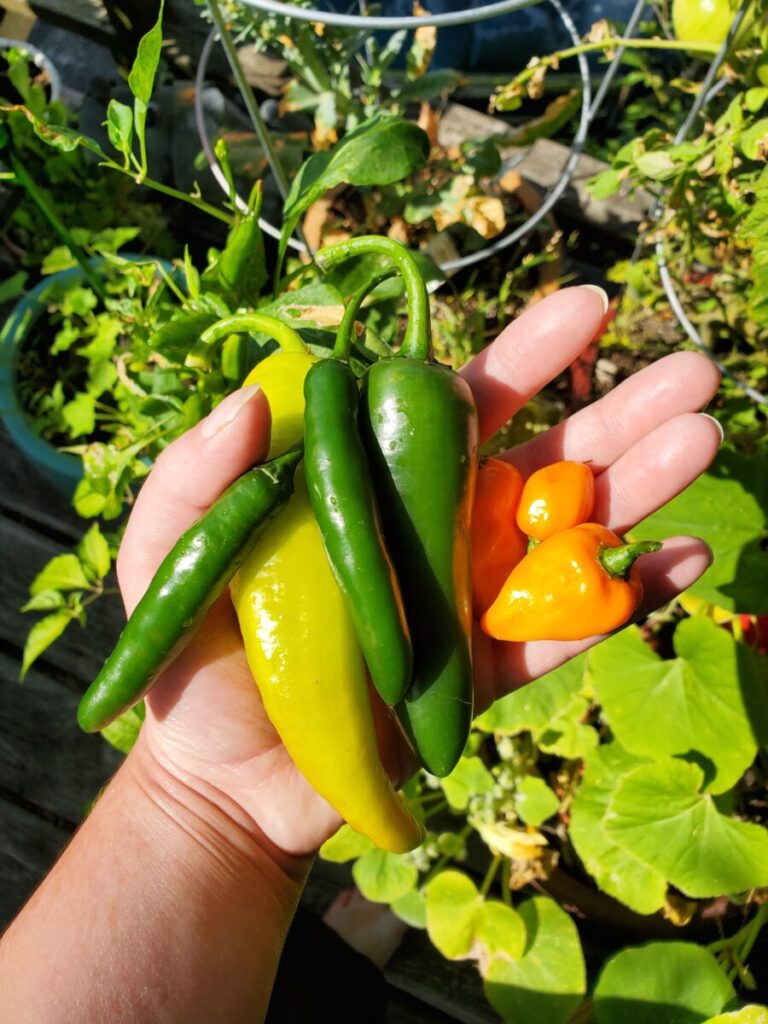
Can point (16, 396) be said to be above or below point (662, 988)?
above

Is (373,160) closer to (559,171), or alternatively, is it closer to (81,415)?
(81,415)

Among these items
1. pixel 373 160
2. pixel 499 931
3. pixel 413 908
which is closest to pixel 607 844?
pixel 499 931

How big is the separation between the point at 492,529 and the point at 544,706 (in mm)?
479

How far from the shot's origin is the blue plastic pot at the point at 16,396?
2068 millimetres

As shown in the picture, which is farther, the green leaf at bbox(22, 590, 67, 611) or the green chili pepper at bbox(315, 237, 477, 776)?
the green leaf at bbox(22, 590, 67, 611)

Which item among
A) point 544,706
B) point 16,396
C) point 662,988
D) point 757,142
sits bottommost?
point 662,988

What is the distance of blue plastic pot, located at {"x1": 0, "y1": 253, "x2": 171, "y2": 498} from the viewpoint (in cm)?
207

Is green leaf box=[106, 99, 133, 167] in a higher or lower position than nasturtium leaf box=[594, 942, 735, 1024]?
higher

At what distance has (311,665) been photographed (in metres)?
1.17

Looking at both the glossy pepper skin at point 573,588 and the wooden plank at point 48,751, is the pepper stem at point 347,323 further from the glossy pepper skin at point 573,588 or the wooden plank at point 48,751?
the wooden plank at point 48,751

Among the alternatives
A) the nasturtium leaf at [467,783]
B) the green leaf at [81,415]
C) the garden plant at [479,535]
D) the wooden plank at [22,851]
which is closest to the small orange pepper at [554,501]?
the garden plant at [479,535]

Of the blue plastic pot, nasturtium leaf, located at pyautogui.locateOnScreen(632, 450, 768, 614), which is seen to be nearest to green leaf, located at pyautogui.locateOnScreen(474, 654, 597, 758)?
nasturtium leaf, located at pyautogui.locateOnScreen(632, 450, 768, 614)

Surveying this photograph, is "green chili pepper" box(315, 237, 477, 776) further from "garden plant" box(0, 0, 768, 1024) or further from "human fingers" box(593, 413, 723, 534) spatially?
"human fingers" box(593, 413, 723, 534)

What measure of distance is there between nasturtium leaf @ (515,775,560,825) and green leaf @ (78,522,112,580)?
3.26 ft
